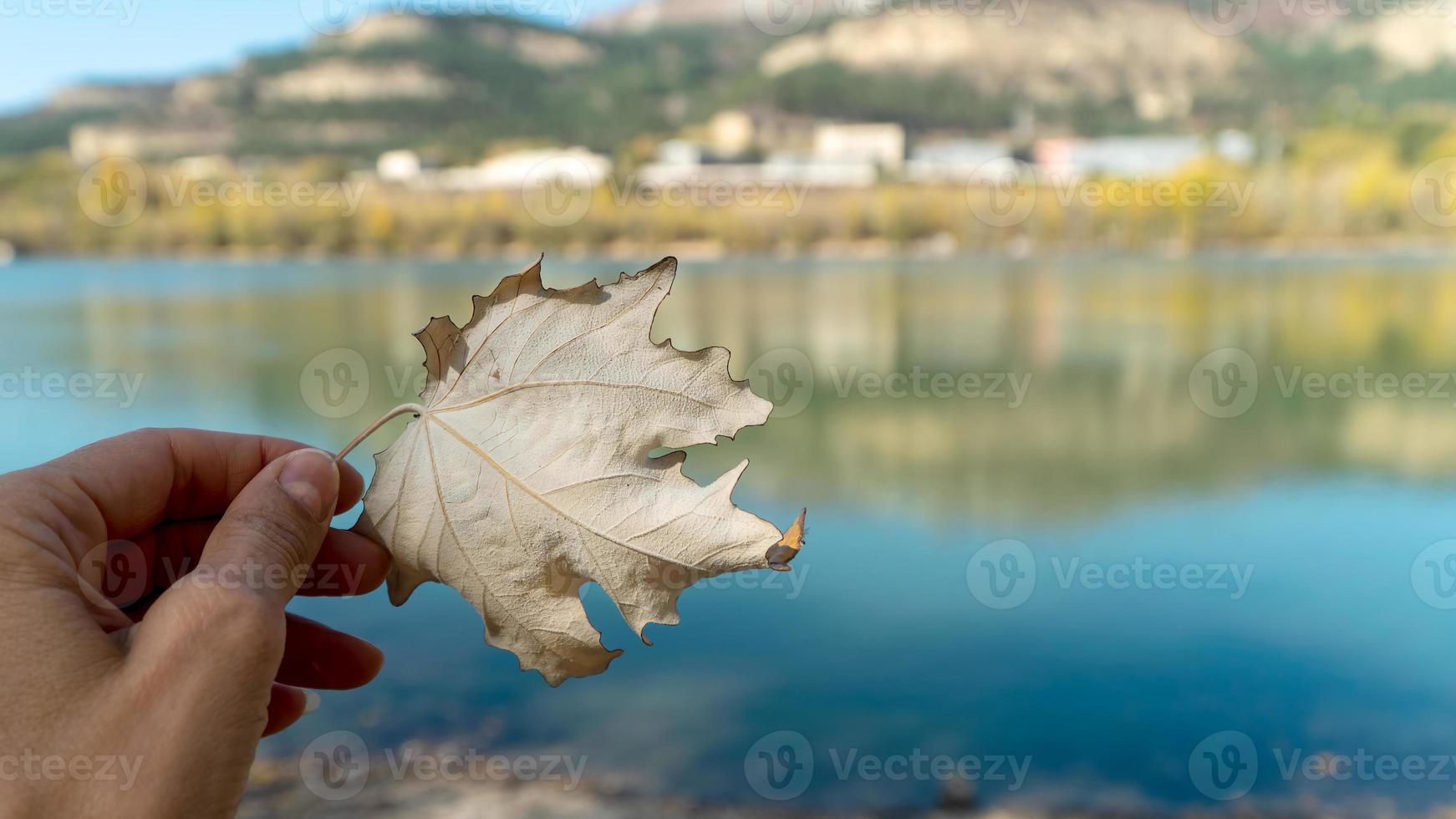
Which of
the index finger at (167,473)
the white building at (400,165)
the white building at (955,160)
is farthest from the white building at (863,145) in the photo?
the index finger at (167,473)

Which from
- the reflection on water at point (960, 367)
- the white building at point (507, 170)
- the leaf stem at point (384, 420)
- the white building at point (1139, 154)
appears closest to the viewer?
the leaf stem at point (384, 420)

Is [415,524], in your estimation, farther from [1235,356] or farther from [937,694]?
[1235,356]

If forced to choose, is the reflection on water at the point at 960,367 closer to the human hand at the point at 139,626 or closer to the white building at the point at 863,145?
the human hand at the point at 139,626

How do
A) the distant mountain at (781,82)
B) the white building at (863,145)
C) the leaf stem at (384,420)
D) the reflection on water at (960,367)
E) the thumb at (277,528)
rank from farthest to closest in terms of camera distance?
the distant mountain at (781,82) → the white building at (863,145) → the reflection on water at (960,367) → the thumb at (277,528) → the leaf stem at (384,420)

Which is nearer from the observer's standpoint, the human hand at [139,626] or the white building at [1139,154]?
the human hand at [139,626]

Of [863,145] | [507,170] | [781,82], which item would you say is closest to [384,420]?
[507,170]

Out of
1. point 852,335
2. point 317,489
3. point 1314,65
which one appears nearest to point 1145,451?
point 852,335

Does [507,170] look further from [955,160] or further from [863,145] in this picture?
[955,160]

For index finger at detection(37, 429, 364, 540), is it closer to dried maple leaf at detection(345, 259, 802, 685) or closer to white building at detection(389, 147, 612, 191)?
dried maple leaf at detection(345, 259, 802, 685)
